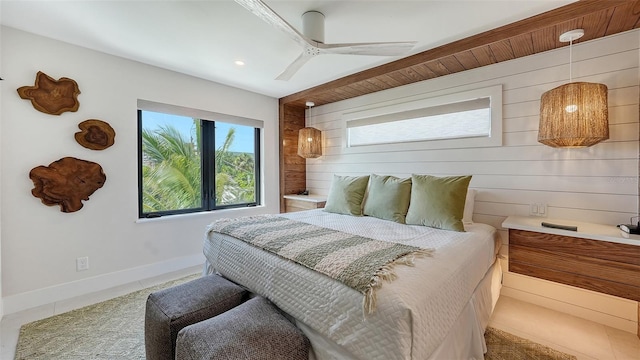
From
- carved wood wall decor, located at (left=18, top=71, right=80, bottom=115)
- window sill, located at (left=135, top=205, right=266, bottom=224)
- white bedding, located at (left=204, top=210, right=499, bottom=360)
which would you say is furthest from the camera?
window sill, located at (left=135, top=205, right=266, bottom=224)

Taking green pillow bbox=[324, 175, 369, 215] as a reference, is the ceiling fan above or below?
above

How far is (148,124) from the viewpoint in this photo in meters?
3.05

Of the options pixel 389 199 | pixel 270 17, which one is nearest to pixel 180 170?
pixel 270 17

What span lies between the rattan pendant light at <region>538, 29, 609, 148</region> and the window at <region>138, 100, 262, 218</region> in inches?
133

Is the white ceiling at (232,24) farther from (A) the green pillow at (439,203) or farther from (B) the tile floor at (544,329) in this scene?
(B) the tile floor at (544,329)

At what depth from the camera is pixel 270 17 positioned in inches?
61.8

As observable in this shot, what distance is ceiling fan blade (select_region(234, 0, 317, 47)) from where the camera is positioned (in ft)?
4.76

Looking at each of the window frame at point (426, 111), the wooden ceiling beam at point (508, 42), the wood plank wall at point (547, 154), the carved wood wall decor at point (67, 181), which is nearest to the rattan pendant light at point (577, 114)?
the wooden ceiling beam at point (508, 42)

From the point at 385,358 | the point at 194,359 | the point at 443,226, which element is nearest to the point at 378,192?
the point at 443,226

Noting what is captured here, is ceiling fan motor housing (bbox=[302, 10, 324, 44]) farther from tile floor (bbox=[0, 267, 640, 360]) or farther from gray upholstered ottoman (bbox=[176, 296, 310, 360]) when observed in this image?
tile floor (bbox=[0, 267, 640, 360])

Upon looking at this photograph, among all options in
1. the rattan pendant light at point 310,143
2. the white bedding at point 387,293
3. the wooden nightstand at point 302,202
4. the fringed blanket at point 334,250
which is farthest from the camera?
the rattan pendant light at point 310,143

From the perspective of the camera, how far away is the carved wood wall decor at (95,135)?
98.3 inches

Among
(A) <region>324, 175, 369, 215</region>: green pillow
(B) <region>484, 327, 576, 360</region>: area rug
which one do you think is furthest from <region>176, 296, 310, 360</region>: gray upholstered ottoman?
(A) <region>324, 175, 369, 215</region>: green pillow

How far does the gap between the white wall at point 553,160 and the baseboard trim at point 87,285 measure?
123 inches
